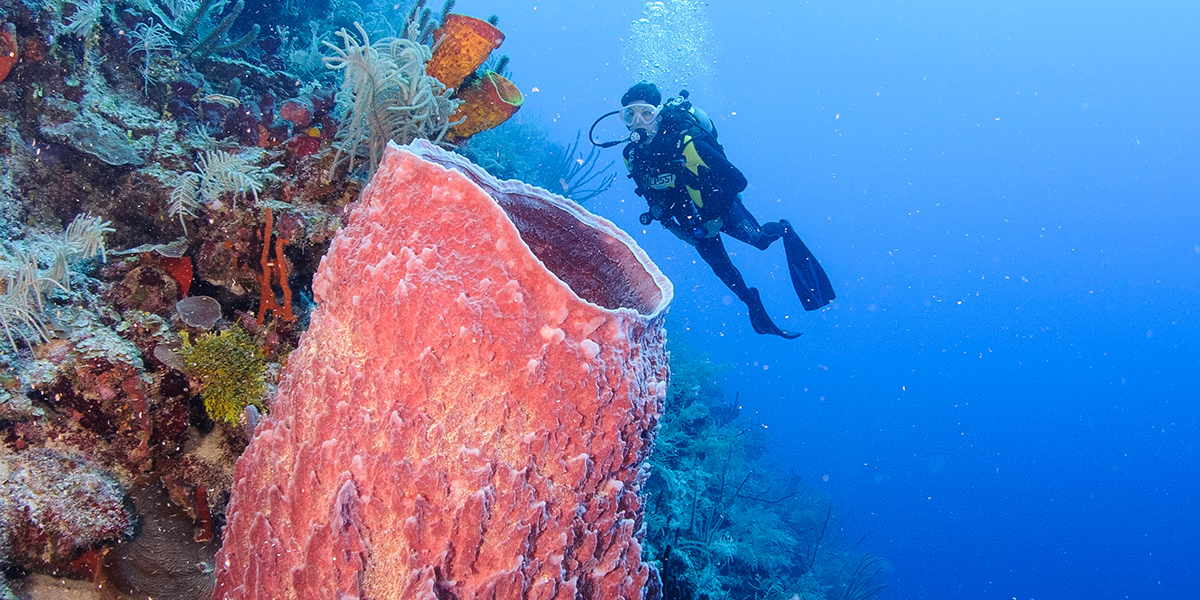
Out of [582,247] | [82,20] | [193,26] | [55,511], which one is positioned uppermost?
[582,247]

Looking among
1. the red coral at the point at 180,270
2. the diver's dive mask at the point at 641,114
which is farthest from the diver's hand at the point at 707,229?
the red coral at the point at 180,270

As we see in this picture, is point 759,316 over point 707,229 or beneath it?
beneath

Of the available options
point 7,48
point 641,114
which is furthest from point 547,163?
point 7,48

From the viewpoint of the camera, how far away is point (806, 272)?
8.98m

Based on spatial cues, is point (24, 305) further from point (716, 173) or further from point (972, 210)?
point (972, 210)

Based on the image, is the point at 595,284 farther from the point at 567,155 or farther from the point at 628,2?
the point at 628,2

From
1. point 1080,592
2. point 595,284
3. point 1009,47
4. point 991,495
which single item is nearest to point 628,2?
point 1009,47

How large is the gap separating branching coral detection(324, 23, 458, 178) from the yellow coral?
3.93 feet

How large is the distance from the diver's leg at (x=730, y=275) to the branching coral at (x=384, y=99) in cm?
558

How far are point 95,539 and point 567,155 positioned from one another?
31.6ft

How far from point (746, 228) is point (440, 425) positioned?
7414 millimetres

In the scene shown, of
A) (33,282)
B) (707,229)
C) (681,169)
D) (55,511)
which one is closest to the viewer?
(55,511)

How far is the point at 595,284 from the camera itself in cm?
204

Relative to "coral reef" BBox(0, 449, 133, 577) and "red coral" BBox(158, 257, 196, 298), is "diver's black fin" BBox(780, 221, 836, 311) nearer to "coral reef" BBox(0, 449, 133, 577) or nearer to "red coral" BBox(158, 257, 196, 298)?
"red coral" BBox(158, 257, 196, 298)
